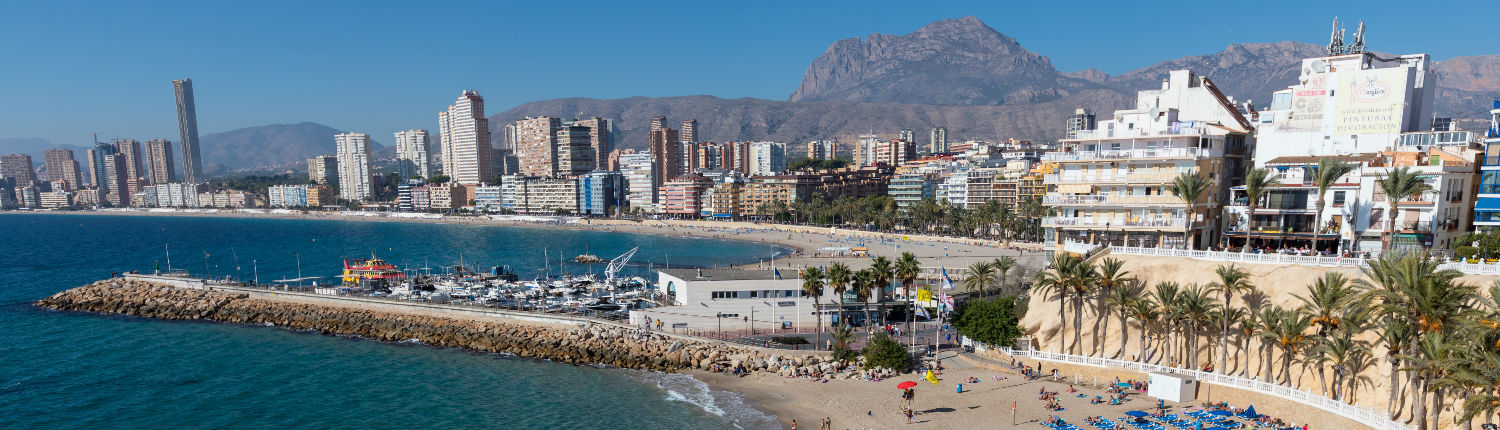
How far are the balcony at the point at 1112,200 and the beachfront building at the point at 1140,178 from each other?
2.2 inches

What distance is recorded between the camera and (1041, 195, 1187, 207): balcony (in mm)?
44781

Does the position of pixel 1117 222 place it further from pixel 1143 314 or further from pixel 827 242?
pixel 827 242

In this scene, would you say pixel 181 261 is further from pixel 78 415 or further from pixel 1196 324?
pixel 1196 324

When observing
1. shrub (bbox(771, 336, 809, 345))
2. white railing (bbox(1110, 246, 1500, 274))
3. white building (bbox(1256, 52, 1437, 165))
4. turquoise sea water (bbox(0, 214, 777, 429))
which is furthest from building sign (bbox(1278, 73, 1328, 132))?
turquoise sea water (bbox(0, 214, 777, 429))

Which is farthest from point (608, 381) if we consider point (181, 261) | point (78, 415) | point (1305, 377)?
point (181, 261)

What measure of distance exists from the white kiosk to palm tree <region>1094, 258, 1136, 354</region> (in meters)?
4.16

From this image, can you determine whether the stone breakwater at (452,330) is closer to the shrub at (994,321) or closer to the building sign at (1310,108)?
the shrub at (994,321)

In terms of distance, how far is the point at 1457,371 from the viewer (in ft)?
76.6

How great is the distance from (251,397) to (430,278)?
40856 millimetres

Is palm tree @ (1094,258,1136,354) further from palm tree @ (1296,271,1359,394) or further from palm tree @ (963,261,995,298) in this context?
palm tree @ (963,261,995,298)

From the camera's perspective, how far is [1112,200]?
46469mm

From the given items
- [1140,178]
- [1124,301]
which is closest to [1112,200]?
[1140,178]

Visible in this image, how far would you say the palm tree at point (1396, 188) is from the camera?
3759 cm

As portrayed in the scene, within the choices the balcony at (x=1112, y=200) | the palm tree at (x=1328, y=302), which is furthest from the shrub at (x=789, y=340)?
the palm tree at (x=1328, y=302)
